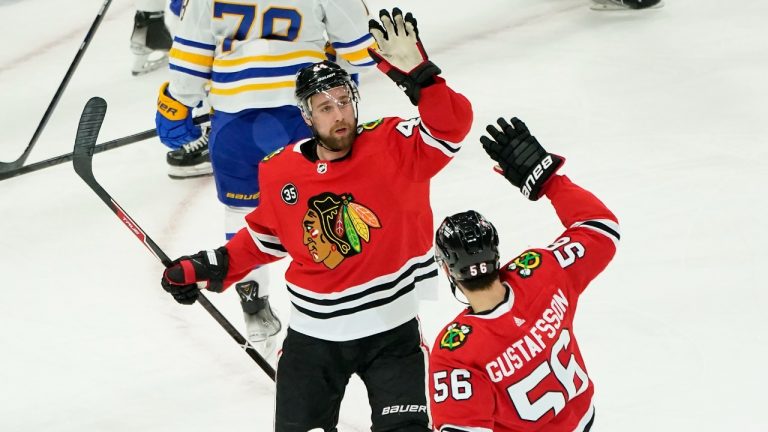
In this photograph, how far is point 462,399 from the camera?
1.94m

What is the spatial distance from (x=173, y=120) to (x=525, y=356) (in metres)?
1.91

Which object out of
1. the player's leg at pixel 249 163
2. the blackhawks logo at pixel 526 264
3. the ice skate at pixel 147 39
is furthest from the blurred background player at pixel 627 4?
the blackhawks logo at pixel 526 264

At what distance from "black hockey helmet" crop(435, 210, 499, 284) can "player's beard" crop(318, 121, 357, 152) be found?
0.53 m

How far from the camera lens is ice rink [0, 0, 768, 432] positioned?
3.46m

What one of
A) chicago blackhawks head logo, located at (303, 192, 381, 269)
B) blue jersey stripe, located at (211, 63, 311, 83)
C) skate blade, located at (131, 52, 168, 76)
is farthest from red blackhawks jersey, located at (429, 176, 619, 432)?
skate blade, located at (131, 52, 168, 76)

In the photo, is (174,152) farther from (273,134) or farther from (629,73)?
(629,73)

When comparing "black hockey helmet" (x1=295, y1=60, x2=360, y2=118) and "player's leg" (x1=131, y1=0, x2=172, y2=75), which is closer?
"black hockey helmet" (x1=295, y1=60, x2=360, y2=118)

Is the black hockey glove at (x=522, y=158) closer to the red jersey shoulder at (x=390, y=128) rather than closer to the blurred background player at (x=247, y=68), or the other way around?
the red jersey shoulder at (x=390, y=128)

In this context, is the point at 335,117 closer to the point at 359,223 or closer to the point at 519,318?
the point at 359,223

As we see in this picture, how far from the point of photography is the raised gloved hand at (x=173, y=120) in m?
3.56

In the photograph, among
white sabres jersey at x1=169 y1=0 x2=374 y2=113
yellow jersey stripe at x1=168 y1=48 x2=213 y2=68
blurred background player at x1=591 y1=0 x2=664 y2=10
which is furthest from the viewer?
blurred background player at x1=591 y1=0 x2=664 y2=10

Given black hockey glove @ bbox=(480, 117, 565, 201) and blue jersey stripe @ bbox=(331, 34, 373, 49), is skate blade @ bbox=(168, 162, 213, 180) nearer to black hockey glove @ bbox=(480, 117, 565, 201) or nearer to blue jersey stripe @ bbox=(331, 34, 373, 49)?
blue jersey stripe @ bbox=(331, 34, 373, 49)

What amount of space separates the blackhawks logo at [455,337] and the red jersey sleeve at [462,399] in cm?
3

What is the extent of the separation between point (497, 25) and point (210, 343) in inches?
122
